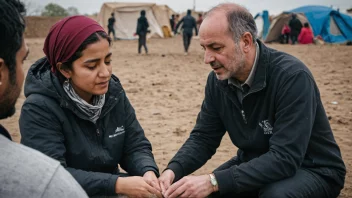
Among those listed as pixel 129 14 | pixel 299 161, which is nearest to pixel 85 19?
pixel 299 161

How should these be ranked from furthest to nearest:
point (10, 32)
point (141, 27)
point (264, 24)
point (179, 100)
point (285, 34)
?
point (264, 24), point (285, 34), point (141, 27), point (179, 100), point (10, 32)

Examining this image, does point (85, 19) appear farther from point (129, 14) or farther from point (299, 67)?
point (129, 14)

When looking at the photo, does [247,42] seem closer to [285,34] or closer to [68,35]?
[68,35]

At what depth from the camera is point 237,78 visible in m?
2.67

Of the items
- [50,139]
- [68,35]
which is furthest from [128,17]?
[50,139]

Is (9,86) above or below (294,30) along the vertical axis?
above

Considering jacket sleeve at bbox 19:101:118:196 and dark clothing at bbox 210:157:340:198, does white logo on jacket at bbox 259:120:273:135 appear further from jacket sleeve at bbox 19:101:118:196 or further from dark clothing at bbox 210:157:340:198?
jacket sleeve at bbox 19:101:118:196

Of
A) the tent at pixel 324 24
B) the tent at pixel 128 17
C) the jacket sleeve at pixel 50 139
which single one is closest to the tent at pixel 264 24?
the tent at pixel 324 24

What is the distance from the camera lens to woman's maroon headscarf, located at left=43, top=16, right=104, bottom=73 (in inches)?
91.9

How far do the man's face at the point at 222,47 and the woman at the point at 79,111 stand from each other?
0.68 metres

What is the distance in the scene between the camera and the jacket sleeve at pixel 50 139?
7.66 feet

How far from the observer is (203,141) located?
2.97m

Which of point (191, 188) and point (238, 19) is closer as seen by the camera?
point (191, 188)

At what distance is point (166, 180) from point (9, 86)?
5.10 ft
